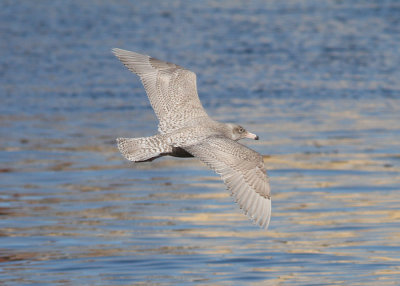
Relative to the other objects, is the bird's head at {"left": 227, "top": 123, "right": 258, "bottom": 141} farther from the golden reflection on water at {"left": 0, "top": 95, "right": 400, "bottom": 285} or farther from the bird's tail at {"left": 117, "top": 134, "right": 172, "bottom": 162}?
the golden reflection on water at {"left": 0, "top": 95, "right": 400, "bottom": 285}

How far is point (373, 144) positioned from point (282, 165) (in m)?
1.51

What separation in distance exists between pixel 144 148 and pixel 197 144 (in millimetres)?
406

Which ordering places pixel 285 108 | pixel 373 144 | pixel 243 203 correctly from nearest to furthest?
pixel 243 203 → pixel 373 144 → pixel 285 108

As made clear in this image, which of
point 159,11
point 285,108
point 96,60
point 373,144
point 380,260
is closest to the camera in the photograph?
point 380,260

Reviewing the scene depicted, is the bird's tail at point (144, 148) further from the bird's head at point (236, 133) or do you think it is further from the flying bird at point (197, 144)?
the bird's head at point (236, 133)

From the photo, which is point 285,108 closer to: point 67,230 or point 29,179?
point 29,179

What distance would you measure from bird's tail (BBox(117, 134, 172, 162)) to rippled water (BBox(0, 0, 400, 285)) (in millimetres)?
1133

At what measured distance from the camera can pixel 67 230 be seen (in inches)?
349

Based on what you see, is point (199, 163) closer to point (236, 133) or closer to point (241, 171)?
point (236, 133)

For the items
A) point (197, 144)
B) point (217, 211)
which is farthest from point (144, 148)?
point (217, 211)

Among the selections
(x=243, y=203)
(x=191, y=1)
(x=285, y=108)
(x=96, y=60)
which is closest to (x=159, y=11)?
(x=191, y=1)

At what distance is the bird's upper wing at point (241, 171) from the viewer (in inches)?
259

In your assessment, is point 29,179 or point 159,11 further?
point 159,11

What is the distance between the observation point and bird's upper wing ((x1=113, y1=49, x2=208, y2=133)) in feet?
25.5
